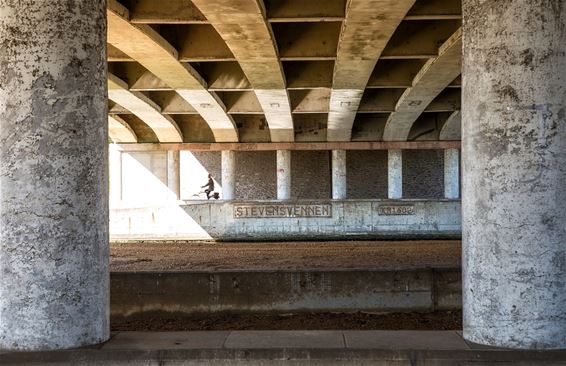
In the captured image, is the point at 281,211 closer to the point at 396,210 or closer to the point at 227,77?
the point at 396,210

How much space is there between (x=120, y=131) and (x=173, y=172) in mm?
3089

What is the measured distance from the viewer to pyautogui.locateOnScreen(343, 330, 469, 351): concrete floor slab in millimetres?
5090

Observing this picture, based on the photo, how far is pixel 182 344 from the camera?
5230 mm

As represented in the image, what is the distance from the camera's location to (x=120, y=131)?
92.0ft

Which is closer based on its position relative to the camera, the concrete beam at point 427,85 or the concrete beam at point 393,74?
the concrete beam at point 427,85

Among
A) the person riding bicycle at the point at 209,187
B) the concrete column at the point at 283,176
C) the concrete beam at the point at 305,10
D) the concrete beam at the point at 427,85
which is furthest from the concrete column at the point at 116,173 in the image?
the concrete beam at the point at 305,10

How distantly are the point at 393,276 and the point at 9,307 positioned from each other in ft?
20.2

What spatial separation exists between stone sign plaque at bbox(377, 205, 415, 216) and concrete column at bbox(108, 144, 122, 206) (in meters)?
13.3

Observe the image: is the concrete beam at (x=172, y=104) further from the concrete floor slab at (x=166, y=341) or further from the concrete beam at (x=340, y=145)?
the concrete floor slab at (x=166, y=341)

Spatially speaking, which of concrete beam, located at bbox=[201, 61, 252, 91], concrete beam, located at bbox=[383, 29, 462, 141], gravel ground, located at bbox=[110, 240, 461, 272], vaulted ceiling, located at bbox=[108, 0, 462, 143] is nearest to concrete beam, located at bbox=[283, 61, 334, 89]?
vaulted ceiling, located at bbox=[108, 0, 462, 143]

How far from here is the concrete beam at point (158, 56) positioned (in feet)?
35.9

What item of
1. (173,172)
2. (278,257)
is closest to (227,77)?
(278,257)

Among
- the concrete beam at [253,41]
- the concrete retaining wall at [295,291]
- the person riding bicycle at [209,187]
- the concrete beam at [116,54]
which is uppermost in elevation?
the concrete beam at [116,54]

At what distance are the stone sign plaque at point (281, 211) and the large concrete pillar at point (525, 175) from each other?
19188mm
